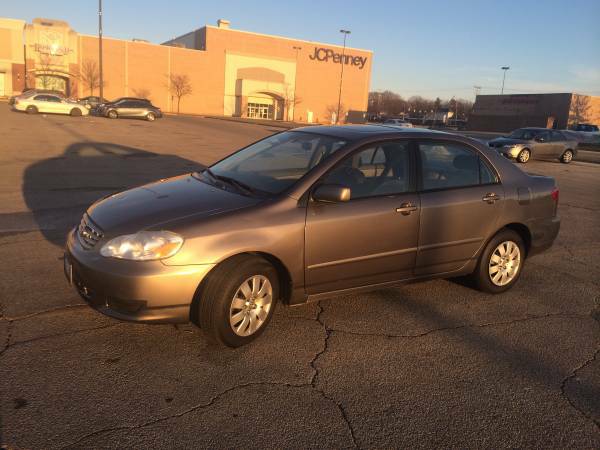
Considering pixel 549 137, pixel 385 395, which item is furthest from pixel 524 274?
pixel 549 137

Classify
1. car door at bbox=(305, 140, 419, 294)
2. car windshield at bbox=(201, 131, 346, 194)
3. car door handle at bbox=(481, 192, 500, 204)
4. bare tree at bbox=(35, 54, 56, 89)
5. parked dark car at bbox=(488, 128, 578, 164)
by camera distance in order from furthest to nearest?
1. bare tree at bbox=(35, 54, 56, 89)
2. parked dark car at bbox=(488, 128, 578, 164)
3. car door handle at bbox=(481, 192, 500, 204)
4. car windshield at bbox=(201, 131, 346, 194)
5. car door at bbox=(305, 140, 419, 294)

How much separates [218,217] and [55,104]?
108ft

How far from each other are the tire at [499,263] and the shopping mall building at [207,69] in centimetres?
5459

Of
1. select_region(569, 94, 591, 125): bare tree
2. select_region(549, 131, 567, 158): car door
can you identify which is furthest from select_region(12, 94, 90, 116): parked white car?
select_region(569, 94, 591, 125): bare tree

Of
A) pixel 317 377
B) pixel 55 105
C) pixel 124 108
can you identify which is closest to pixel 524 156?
pixel 317 377

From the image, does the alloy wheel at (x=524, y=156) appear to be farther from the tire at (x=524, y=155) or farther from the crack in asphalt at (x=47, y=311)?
the crack in asphalt at (x=47, y=311)

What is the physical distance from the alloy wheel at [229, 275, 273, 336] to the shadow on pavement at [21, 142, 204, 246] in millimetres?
3372

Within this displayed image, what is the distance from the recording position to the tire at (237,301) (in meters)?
3.42

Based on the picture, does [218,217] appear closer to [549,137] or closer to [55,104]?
[549,137]

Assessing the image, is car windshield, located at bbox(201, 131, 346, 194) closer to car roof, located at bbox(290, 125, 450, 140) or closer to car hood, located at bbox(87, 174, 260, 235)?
car roof, located at bbox(290, 125, 450, 140)

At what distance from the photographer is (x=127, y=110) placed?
34750 mm

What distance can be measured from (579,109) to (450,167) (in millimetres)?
71930

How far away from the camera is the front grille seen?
3561 mm

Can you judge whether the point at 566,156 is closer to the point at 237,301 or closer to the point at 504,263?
the point at 504,263
